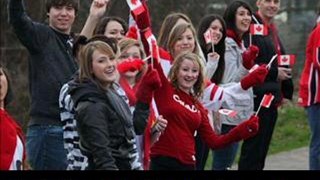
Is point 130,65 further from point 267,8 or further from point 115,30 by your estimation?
point 267,8

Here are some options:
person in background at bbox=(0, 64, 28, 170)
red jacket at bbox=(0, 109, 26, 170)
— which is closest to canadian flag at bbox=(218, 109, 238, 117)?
person in background at bbox=(0, 64, 28, 170)

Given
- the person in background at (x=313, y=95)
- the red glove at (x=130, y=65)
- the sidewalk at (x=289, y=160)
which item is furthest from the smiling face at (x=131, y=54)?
the sidewalk at (x=289, y=160)

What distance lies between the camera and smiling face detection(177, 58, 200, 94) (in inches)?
263

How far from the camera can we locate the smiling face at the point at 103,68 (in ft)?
19.0

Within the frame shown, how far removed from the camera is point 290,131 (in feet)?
40.8

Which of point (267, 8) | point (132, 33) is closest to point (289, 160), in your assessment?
point (267, 8)

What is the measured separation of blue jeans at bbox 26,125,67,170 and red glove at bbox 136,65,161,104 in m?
0.70

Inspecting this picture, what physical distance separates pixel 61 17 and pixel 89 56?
0.86 m

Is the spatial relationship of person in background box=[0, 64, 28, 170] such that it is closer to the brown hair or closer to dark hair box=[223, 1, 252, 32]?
the brown hair

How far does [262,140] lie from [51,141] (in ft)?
8.82

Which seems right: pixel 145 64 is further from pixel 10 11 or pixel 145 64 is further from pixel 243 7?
pixel 243 7

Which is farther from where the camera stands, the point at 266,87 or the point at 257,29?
the point at 266,87

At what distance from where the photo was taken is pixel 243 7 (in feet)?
27.7

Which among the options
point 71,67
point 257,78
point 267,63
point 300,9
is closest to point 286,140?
point 300,9
